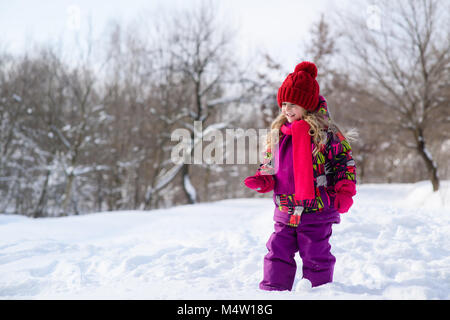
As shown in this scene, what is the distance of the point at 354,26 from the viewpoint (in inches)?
347

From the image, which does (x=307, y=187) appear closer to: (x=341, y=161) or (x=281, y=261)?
(x=341, y=161)

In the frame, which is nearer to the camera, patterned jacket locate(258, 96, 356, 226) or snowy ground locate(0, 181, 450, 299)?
snowy ground locate(0, 181, 450, 299)

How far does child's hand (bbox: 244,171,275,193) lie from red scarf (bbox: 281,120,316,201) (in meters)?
0.19

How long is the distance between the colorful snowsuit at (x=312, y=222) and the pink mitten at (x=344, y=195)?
33mm

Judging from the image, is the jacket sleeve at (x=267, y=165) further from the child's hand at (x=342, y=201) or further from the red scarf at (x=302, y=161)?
the child's hand at (x=342, y=201)

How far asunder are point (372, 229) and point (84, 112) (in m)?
13.6

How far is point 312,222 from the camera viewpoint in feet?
6.43

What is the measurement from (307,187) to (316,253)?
16.7 inches

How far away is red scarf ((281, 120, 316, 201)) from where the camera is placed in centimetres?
193

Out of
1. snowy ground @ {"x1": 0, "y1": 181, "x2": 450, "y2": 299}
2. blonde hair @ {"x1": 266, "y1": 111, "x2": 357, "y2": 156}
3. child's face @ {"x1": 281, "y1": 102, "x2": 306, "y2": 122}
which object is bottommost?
snowy ground @ {"x1": 0, "y1": 181, "x2": 450, "y2": 299}

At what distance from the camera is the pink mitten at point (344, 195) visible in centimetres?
186

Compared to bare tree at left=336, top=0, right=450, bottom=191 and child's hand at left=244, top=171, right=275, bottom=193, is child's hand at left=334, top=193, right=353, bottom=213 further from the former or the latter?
bare tree at left=336, top=0, right=450, bottom=191

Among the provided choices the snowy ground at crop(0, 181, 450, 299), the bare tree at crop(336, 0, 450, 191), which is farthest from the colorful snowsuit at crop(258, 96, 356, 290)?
the bare tree at crop(336, 0, 450, 191)

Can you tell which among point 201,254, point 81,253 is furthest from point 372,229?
point 81,253
